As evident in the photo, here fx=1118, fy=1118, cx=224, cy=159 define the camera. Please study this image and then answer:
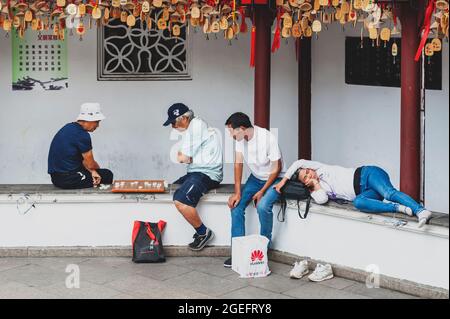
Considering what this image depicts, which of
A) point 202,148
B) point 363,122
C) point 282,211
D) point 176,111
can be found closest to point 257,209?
point 282,211

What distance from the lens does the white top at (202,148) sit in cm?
1277

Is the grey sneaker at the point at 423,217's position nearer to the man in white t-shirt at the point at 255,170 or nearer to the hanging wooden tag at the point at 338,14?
the man in white t-shirt at the point at 255,170

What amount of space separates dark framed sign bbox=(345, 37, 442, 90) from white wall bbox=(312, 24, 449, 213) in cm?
9

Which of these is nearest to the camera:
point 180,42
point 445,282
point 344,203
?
point 445,282

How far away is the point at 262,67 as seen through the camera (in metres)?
13.4

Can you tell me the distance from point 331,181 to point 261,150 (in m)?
0.84

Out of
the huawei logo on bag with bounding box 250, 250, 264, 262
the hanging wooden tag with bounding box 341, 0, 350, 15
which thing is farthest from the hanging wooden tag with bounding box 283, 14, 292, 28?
the huawei logo on bag with bounding box 250, 250, 264, 262

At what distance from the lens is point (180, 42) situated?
15.1m

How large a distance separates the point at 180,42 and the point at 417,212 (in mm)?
5017

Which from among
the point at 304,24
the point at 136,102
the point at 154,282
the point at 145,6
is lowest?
the point at 154,282

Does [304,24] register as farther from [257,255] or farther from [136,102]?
[136,102]

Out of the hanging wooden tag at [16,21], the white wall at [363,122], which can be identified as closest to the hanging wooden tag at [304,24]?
the white wall at [363,122]

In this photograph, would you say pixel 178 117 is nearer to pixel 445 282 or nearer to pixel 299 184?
pixel 299 184

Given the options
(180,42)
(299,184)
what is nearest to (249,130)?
(299,184)
